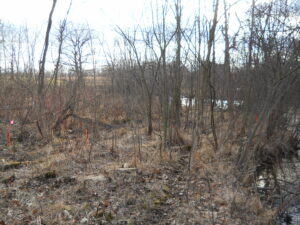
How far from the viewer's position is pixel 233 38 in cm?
597

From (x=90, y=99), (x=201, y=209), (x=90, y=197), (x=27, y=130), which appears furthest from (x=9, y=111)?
(x=201, y=209)

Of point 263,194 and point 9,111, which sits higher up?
point 9,111

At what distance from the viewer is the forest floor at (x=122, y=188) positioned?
3357mm

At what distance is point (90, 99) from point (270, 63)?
239 inches

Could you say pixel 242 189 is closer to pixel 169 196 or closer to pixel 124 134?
pixel 169 196

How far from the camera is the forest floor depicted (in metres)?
3.36

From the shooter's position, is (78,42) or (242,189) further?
(78,42)

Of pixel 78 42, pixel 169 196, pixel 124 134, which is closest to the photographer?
pixel 169 196

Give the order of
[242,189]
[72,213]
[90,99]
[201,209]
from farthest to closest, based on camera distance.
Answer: [90,99] < [242,189] < [201,209] < [72,213]

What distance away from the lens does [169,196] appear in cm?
407

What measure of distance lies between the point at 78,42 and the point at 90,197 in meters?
19.3

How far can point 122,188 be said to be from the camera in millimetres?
4125

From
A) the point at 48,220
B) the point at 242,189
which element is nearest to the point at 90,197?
the point at 48,220

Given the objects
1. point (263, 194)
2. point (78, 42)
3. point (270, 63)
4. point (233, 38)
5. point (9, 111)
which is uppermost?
point (78, 42)
